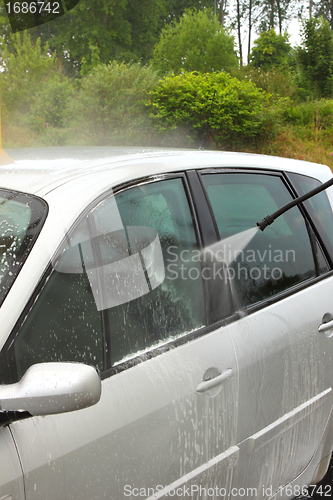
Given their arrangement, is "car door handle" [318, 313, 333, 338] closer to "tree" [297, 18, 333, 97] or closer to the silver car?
the silver car

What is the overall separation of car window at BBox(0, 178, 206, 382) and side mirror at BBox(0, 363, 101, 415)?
0.38ft

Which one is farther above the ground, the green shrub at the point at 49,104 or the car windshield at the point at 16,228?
the green shrub at the point at 49,104

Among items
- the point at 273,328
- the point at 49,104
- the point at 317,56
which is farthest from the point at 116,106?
the point at 317,56

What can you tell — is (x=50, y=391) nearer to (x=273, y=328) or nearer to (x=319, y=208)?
(x=273, y=328)

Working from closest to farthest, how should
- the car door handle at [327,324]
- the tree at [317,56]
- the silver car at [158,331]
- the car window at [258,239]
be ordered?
the silver car at [158,331], the car window at [258,239], the car door handle at [327,324], the tree at [317,56]

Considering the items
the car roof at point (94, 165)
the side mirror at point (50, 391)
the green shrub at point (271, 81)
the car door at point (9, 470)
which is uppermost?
the green shrub at point (271, 81)

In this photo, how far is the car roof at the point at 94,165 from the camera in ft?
5.23

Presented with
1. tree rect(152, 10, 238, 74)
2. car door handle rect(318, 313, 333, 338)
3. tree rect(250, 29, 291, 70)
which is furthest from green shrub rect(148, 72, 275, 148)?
tree rect(250, 29, 291, 70)

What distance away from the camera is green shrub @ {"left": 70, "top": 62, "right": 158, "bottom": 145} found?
12320mm

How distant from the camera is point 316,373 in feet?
7.13

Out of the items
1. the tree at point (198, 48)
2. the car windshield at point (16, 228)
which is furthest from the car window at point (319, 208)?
the tree at point (198, 48)

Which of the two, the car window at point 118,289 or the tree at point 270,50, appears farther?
the tree at point 270,50

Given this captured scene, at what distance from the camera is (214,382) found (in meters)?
1.70

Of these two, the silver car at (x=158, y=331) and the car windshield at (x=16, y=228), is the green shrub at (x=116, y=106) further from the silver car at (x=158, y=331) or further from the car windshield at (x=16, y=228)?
the car windshield at (x=16, y=228)
